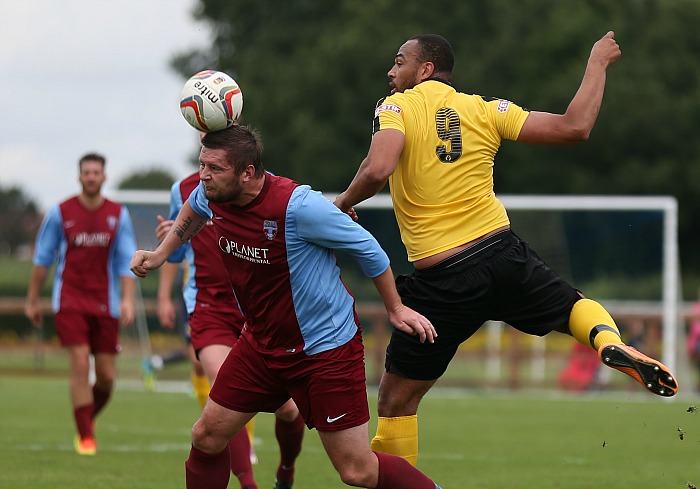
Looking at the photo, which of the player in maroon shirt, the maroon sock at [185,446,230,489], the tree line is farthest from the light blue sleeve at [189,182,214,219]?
the tree line

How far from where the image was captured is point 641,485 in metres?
8.77

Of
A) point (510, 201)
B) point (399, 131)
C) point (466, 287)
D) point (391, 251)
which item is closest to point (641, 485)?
point (466, 287)

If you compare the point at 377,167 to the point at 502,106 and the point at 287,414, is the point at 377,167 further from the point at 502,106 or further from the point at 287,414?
the point at 287,414

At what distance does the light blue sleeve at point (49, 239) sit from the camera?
427 inches

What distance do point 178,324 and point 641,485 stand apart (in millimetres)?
13018

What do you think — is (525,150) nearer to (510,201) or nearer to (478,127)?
(510,201)

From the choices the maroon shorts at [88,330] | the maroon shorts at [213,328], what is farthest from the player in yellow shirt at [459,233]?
the maroon shorts at [88,330]

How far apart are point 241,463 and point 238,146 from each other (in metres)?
2.42

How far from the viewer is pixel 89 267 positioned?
35.9ft

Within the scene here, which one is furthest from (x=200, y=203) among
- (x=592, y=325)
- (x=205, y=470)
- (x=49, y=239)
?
(x=49, y=239)

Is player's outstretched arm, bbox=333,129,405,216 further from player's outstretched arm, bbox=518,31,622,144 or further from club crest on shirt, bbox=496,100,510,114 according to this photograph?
player's outstretched arm, bbox=518,31,622,144

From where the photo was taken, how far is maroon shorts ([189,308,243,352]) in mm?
8148

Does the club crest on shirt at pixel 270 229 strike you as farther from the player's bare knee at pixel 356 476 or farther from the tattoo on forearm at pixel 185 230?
the player's bare knee at pixel 356 476

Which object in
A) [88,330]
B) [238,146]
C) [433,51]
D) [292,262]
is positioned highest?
[433,51]
